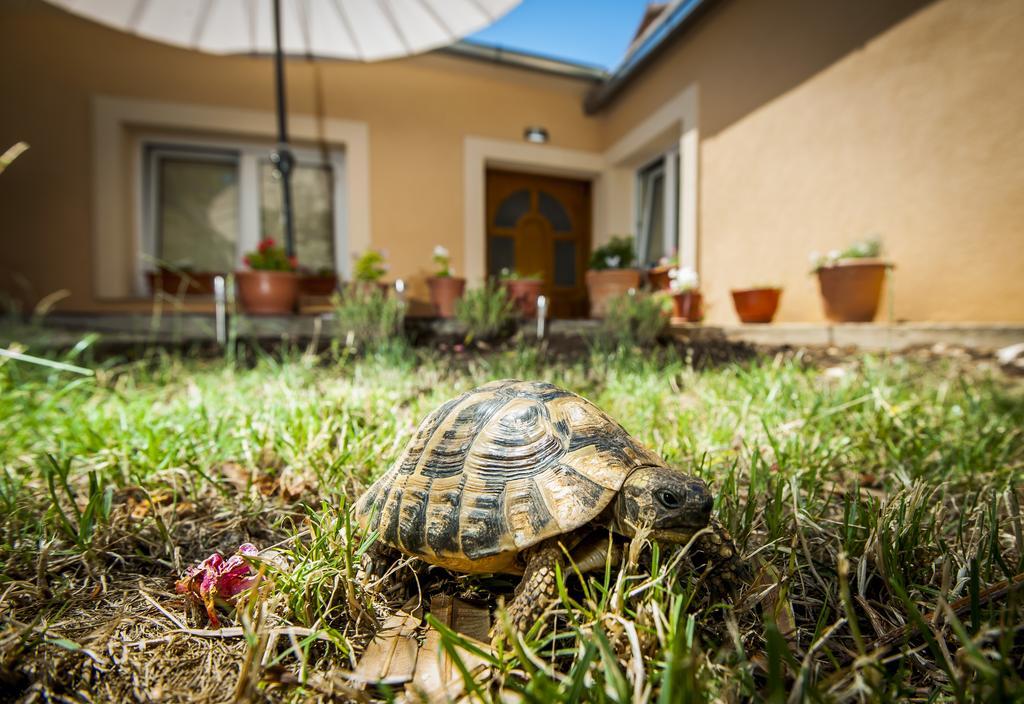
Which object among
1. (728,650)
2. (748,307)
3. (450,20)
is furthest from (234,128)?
(728,650)

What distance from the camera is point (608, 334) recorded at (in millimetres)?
4027

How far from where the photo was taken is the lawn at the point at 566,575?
752 mm

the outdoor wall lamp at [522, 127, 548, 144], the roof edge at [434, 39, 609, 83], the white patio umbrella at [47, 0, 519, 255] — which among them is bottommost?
the outdoor wall lamp at [522, 127, 548, 144]

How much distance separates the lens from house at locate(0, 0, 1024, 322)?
11.1 ft

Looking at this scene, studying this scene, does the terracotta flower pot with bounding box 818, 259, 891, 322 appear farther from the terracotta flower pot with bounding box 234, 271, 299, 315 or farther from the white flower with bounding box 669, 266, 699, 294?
the terracotta flower pot with bounding box 234, 271, 299, 315

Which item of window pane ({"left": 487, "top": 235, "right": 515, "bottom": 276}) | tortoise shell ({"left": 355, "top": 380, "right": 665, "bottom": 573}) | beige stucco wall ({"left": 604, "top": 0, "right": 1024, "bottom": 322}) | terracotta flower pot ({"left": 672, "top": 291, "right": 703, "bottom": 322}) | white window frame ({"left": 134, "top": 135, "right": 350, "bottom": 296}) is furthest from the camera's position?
window pane ({"left": 487, "top": 235, "right": 515, "bottom": 276})

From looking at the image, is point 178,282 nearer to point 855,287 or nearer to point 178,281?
point 178,281

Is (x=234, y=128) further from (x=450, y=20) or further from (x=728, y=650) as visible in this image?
(x=728, y=650)

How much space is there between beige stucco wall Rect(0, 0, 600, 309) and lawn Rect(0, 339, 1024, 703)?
4.64 meters

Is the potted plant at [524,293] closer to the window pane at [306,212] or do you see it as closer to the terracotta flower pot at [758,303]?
the terracotta flower pot at [758,303]

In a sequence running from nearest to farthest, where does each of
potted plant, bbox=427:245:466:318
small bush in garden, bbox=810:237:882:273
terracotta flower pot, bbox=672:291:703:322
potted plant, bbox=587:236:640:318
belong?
small bush in garden, bbox=810:237:882:273 < potted plant, bbox=427:245:466:318 < terracotta flower pot, bbox=672:291:703:322 < potted plant, bbox=587:236:640:318

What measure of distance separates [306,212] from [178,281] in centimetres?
185

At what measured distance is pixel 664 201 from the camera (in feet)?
22.7

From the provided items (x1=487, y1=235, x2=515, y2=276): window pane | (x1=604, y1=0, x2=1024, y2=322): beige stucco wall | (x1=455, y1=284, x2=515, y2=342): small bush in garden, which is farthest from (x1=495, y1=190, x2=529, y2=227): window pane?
(x1=455, y1=284, x2=515, y2=342): small bush in garden
